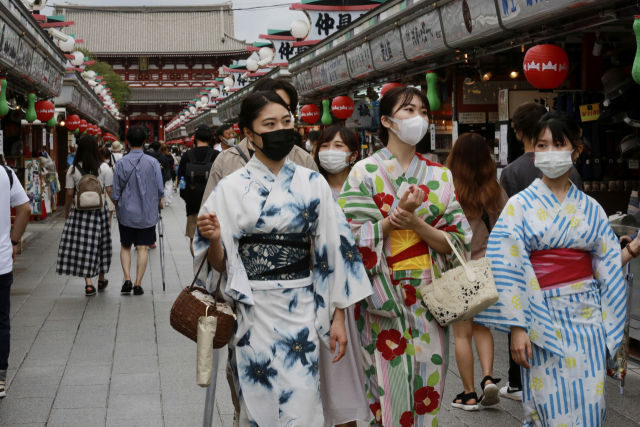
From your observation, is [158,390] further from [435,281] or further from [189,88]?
[189,88]

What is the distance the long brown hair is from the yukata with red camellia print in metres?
1.50

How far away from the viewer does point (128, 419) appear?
4.60 m

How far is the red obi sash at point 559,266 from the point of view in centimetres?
333

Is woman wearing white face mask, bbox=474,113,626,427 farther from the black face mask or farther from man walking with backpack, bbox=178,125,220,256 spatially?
man walking with backpack, bbox=178,125,220,256

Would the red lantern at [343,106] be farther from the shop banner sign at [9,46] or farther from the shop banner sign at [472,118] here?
the shop banner sign at [9,46]

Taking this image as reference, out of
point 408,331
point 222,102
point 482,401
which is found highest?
point 222,102

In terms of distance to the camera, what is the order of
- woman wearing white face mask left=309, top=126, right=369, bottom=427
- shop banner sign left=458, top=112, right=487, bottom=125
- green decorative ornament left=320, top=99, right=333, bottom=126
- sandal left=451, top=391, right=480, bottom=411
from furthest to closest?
A: 1. green decorative ornament left=320, top=99, right=333, bottom=126
2. shop banner sign left=458, top=112, right=487, bottom=125
3. sandal left=451, top=391, right=480, bottom=411
4. woman wearing white face mask left=309, top=126, right=369, bottom=427

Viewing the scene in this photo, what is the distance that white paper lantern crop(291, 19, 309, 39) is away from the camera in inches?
619

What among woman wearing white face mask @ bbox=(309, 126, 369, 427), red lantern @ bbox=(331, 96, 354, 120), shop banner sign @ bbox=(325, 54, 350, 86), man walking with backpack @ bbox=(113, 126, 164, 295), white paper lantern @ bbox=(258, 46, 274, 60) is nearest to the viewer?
woman wearing white face mask @ bbox=(309, 126, 369, 427)

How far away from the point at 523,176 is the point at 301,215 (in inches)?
99.6

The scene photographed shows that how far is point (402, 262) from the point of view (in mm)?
3418

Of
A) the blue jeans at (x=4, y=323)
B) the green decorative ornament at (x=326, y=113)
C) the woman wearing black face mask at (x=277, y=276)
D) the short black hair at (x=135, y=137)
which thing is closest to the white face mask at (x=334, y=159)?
the woman wearing black face mask at (x=277, y=276)

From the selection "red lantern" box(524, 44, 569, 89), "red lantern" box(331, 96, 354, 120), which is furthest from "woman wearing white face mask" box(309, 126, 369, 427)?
"red lantern" box(331, 96, 354, 120)

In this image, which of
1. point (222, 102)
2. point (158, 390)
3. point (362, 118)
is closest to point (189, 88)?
point (222, 102)
